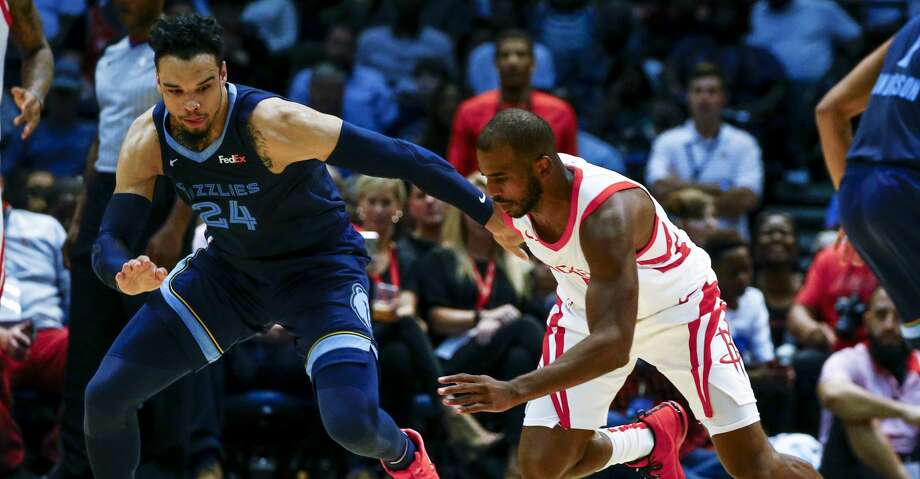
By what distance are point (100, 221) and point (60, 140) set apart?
3.21m

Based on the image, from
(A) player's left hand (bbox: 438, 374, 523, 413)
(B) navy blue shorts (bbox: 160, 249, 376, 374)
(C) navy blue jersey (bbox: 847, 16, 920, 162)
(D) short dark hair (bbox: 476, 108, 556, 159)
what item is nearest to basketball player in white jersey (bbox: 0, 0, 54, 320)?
(B) navy blue shorts (bbox: 160, 249, 376, 374)

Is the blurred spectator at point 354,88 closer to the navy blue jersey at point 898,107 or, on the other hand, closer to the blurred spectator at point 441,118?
the blurred spectator at point 441,118

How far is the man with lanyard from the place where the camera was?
5730mm

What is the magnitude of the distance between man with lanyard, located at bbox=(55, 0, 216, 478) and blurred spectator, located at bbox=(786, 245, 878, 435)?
3.28m

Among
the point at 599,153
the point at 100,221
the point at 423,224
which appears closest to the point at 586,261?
the point at 100,221

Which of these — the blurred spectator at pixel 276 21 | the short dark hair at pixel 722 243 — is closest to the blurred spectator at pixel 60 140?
the blurred spectator at pixel 276 21

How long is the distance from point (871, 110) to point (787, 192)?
5.17 metres

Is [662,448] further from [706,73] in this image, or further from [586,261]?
[706,73]

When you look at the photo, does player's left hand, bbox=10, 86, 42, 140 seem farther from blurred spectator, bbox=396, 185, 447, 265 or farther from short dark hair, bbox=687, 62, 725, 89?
short dark hair, bbox=687, 62, 725, 89

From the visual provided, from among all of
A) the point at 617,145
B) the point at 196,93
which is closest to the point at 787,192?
the point at 617,145

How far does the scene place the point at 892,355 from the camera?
6.54m

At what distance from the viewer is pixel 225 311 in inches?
183

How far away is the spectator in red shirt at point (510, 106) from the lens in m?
8.10

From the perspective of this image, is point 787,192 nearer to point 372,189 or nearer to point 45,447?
point 372,189
